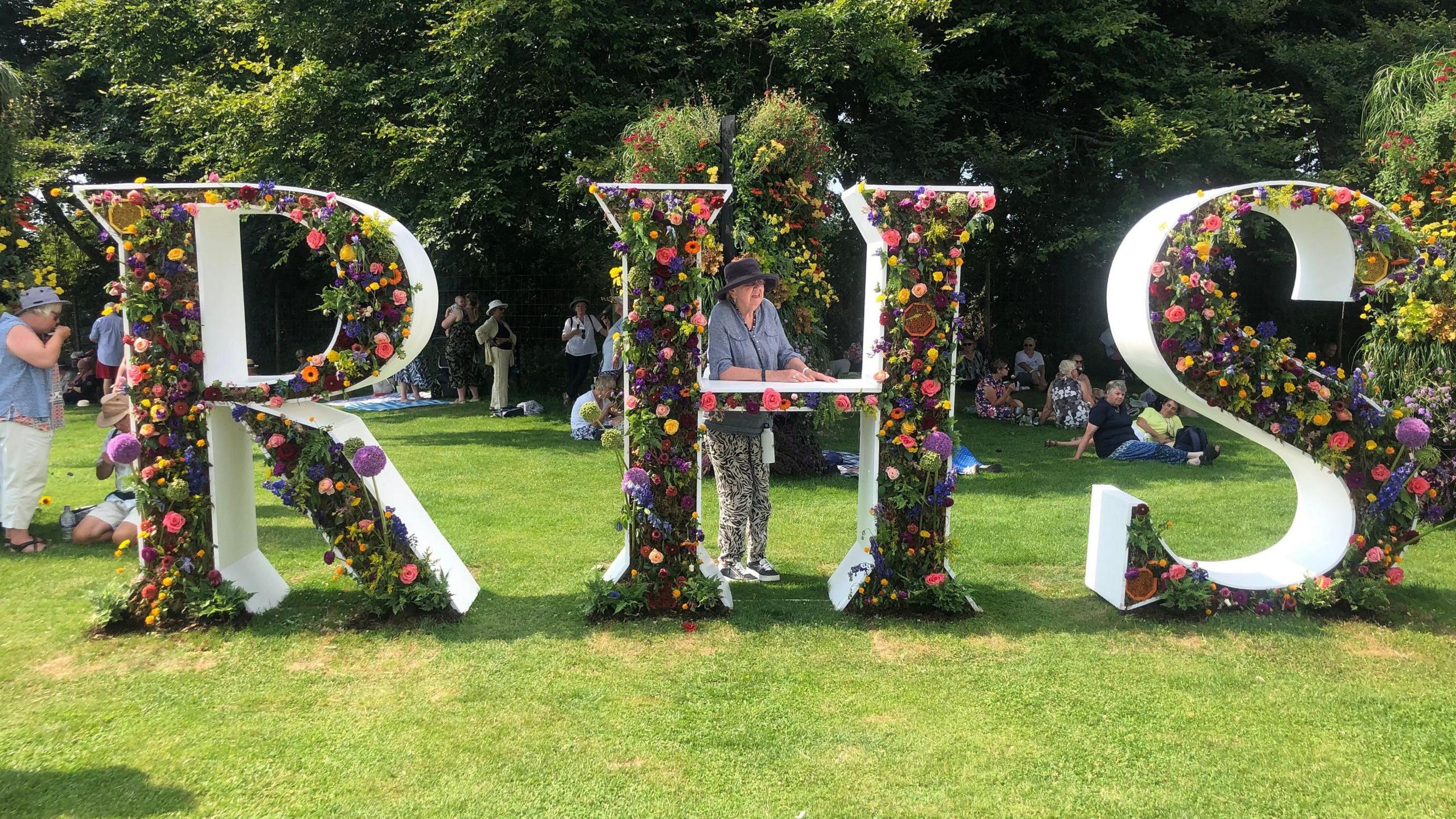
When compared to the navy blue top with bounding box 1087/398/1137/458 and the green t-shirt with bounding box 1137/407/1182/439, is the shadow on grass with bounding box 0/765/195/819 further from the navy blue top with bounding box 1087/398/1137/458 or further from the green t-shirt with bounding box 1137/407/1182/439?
the green t-shirt with bounding box 1137/407/1182/439

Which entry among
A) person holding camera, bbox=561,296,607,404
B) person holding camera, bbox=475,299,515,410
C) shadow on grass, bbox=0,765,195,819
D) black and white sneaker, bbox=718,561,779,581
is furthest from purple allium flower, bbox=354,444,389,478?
person holding camera, bbox=475,299,515,410

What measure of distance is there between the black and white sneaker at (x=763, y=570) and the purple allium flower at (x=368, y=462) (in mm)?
2084

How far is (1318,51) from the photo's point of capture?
13.7m

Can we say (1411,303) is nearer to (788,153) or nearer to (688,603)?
(788,153)

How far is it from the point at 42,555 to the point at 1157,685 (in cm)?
628

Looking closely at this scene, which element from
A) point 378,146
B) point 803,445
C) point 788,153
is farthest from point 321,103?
point 803,445

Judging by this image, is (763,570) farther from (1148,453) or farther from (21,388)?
(1148,453)

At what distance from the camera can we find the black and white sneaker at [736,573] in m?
5.43

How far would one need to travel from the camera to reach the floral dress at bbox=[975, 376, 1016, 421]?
12.4m

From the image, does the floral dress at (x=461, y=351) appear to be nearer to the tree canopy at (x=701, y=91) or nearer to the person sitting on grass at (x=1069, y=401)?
the tree canopy at (x=701, y=91)

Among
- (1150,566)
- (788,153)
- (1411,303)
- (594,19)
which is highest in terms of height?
(594,19)

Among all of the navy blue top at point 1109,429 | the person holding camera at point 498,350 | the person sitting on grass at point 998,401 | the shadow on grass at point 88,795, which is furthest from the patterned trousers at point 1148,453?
the shadow on grass at point 88,795

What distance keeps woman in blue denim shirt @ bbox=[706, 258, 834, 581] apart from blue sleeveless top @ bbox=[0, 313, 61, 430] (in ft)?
13.4

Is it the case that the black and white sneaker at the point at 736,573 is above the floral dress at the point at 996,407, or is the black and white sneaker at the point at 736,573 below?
below
